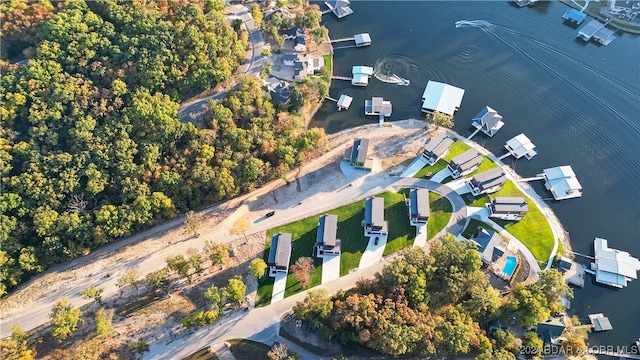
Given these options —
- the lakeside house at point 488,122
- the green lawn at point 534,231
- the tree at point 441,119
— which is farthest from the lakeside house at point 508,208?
the tree at point 441,119

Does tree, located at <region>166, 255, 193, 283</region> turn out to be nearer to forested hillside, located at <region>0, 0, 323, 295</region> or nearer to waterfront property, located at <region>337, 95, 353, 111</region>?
forested hillside, located at <region>0, 0, 323, 295</region>

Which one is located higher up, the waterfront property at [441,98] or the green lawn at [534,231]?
the waterfront property at [441,98]

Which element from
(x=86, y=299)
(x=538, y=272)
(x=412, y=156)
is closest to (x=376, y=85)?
(x=412, y=156)

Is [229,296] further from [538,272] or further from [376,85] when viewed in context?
[376,85]

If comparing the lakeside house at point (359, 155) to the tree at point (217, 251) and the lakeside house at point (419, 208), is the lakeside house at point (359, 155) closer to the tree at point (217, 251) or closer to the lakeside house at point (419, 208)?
the lakeside house at point (419, 208)

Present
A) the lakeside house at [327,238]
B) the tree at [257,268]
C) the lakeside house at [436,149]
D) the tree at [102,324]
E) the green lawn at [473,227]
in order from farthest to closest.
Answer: the lakeside house at [436,149] < the green lawn at [473,227] < the lakeside house at [327,238] < the tree at [257,268] < the tree at [102,324]
